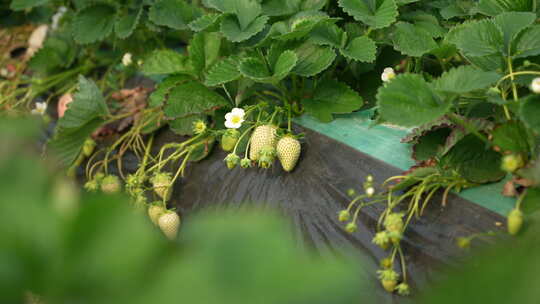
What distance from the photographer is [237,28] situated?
1698 millimetres

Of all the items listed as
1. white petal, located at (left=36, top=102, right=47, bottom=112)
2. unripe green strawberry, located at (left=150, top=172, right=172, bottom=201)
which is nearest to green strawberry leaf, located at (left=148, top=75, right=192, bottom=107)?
unripe green strawberry, located at (left=150, top=172, right=172, bottom=201)

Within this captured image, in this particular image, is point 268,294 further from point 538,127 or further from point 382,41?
point 382,41

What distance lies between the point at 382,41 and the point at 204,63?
0.54 meters

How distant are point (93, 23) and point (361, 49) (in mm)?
1141

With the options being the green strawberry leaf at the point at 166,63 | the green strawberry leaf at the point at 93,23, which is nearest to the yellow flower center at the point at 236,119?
the green strawberry leaf at the point at 166,63

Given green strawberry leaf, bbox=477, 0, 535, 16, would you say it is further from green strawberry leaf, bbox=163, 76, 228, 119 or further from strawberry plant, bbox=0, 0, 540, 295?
green strawberry leaf, bbox=163, 76, 228, 119

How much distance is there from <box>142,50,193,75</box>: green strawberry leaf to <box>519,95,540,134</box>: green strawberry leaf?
3.46 feet

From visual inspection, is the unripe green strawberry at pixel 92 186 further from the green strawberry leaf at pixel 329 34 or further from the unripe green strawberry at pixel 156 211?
the green strawberry leaf at pixel 329 34

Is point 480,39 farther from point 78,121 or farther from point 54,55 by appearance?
point 54,55

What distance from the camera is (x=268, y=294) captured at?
25 cm

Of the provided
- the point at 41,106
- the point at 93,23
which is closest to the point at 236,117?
the point at 93,23

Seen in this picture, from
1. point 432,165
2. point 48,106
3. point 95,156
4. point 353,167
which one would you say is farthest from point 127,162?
point 432,165

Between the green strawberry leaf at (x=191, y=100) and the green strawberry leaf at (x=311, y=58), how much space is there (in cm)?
27

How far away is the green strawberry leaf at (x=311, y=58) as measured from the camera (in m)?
1.59
